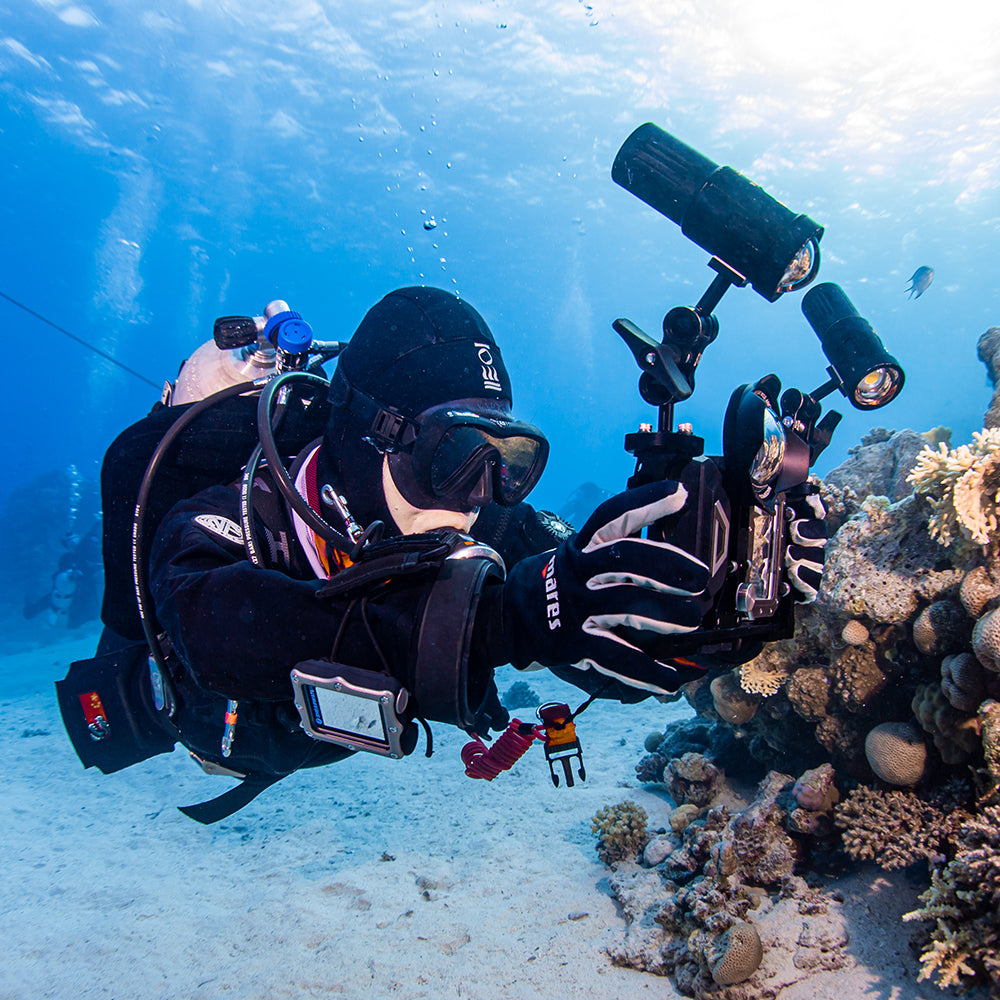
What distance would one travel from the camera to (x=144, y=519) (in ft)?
7.13

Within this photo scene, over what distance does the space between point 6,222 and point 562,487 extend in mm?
110865

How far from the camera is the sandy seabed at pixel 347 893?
3.30 m

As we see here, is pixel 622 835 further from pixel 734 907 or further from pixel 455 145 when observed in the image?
pixel 455 145

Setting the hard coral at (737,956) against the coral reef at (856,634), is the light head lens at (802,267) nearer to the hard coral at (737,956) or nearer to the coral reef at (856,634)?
the coral reef at (856,634)

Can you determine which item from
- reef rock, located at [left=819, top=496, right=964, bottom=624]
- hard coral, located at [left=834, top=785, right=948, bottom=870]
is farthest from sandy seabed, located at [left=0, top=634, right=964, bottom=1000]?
reef rock, located at [left=819, top=496, right=964, bottom=624]

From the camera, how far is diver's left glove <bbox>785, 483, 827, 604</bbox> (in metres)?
1.55

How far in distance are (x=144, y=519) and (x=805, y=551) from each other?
241 centimetres

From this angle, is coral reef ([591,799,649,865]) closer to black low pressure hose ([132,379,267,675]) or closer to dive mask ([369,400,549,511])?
dive mask ([369,400,549,511])

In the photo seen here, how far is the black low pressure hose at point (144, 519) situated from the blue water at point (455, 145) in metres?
15.3

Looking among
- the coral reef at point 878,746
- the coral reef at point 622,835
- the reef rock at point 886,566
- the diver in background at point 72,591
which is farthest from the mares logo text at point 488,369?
the diver in background at point 72,591

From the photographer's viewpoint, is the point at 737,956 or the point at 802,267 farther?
the point at 737,956

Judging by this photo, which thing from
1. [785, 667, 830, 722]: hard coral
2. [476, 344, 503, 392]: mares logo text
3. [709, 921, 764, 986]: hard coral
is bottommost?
[709, 921, 764, 986]: hard coral

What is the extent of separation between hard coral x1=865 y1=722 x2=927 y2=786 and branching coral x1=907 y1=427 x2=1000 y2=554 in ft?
4.28

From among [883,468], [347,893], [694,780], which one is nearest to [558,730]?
[347,893]
